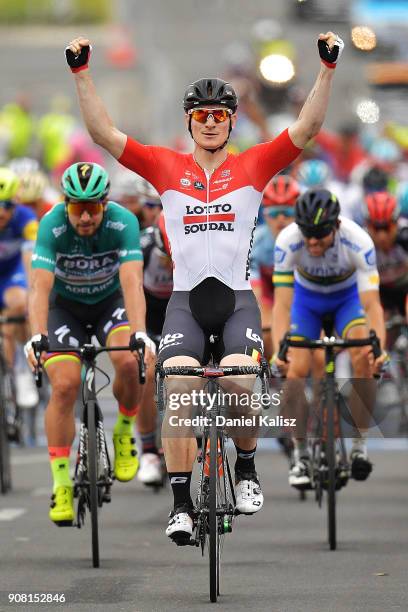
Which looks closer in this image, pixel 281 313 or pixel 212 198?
pixel 212 198

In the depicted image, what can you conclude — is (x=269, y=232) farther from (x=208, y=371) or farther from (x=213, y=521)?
(x=213, y=521)

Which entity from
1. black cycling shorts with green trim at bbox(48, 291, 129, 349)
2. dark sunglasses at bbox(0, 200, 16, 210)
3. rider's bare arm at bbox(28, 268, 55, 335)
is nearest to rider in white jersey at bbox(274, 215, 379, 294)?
black cycling shorts with green trim at bbox(48, 291, 129, 349)

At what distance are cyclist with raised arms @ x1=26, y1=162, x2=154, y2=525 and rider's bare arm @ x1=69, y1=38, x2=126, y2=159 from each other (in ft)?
4.25

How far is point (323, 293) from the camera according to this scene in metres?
13.3

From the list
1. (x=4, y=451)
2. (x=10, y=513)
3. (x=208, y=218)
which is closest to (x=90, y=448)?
(x=208, y=218)

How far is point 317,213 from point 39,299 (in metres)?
2.00

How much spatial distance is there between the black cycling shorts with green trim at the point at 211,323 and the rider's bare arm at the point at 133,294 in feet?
3.46

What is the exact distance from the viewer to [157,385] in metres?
9.90

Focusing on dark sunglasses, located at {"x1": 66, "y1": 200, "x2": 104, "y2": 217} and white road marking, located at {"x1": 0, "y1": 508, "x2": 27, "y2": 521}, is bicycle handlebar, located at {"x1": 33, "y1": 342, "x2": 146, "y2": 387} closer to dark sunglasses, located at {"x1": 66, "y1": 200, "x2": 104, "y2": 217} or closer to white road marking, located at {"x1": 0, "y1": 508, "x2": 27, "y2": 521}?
dark sunglasses, located at {"x1": 66, "y1": 200, "x2": 104, "y2": 217}

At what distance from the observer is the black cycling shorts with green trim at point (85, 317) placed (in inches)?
473

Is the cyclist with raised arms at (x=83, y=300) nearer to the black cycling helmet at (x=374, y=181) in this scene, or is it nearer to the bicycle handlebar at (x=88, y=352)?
the bicycle handlebar at (x=88, y=352)

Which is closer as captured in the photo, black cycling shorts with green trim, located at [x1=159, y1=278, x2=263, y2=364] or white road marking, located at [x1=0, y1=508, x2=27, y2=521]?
black cycling shorts with green trim, located at [x1=159, y1=278, x2=263, y2=364]

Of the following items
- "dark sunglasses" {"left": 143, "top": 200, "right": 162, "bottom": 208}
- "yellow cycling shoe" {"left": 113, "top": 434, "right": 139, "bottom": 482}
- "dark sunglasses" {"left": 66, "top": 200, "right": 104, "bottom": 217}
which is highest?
"dark sunglasses" {"left": 143, "top": 200, "right": 162, "bottom": 208}

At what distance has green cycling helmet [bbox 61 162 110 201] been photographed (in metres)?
11.6
